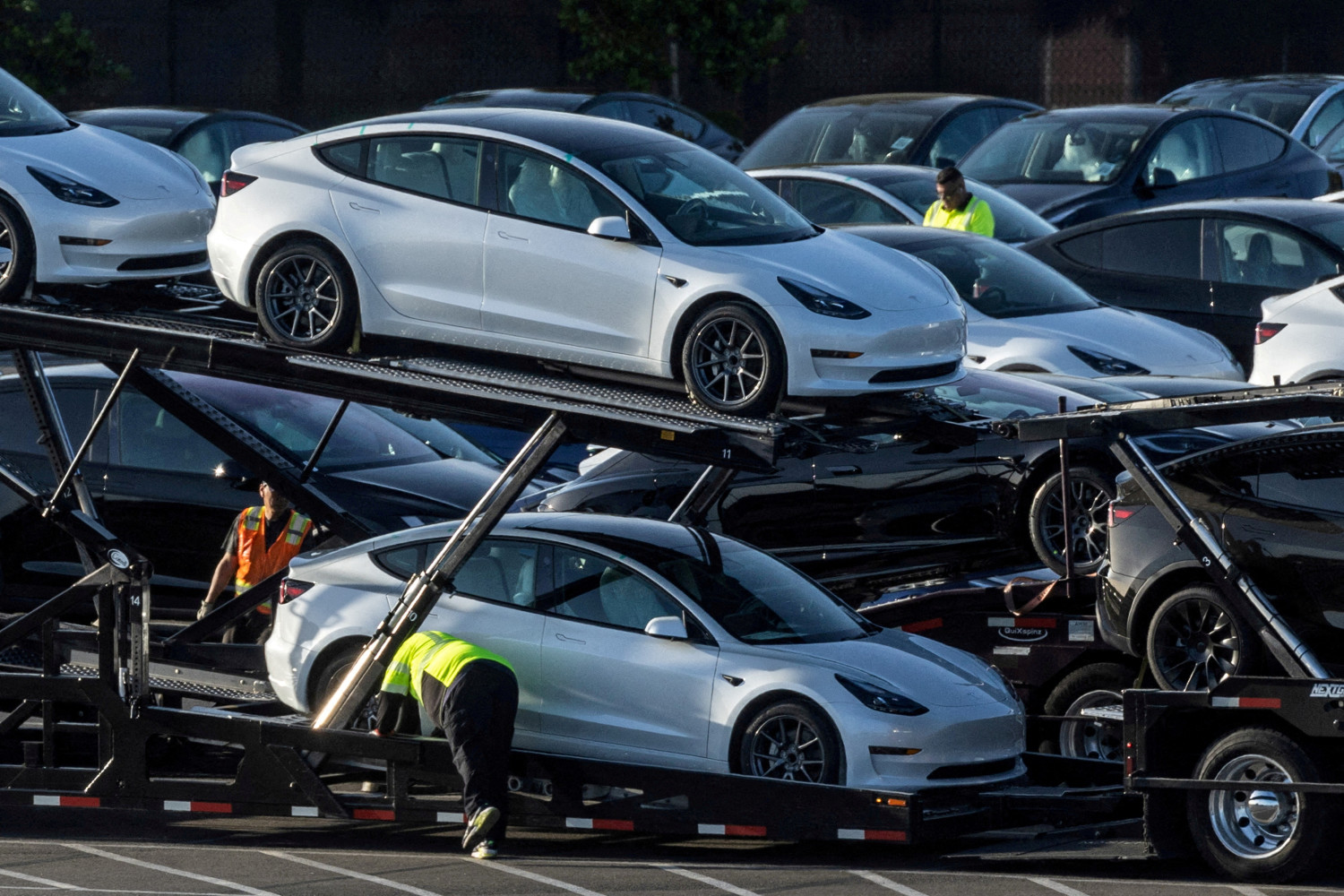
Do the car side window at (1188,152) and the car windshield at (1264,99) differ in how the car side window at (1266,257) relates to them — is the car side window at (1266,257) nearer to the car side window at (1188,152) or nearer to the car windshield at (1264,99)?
the car side window at (1188,152)

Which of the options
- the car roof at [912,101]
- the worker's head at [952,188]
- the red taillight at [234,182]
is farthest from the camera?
the car roof at [912,101]

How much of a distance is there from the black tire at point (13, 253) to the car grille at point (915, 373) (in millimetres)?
4514

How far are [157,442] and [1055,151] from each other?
10108 mm

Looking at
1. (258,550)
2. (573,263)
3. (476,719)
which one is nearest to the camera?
(476,719)

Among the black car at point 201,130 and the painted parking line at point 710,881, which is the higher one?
the black car at point 201,130

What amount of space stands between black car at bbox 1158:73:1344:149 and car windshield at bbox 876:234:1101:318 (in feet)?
23.9

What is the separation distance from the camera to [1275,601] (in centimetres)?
948

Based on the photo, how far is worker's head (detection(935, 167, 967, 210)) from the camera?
1714 cm

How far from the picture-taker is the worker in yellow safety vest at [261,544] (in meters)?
12.5

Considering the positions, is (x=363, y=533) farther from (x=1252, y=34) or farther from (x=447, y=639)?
(x=1252, y=34)

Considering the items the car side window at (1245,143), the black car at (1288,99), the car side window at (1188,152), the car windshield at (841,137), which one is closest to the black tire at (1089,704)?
the car side window at (1188,152)

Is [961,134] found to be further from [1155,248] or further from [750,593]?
[750,593]

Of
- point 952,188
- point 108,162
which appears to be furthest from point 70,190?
point 952,188

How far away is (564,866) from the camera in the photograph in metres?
9.98
